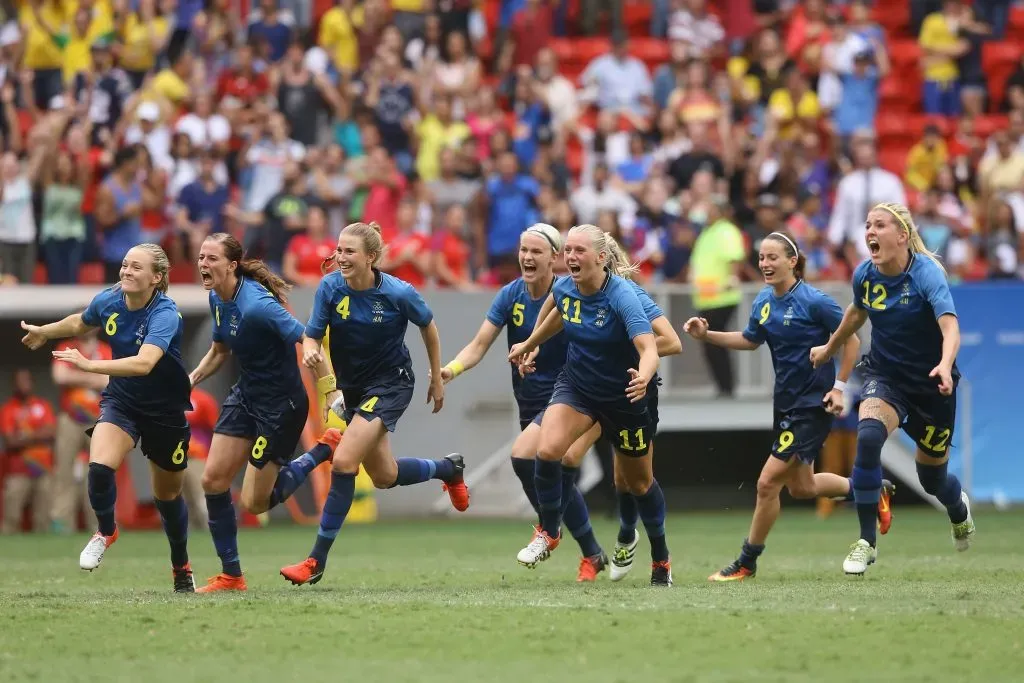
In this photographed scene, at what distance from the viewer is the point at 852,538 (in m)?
15.0

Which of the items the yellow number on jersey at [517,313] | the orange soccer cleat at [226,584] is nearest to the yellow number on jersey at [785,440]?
the yellow number on jersey at [517,313]

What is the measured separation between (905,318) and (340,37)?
13.0 m

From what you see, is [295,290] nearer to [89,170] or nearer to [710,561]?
[89,170]

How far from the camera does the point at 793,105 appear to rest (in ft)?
71.9

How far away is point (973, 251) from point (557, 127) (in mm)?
5347

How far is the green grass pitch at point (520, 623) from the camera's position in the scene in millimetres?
6801

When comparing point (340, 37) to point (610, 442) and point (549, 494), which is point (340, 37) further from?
point (549, 494)

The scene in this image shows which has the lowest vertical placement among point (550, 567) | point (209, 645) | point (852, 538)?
point (852, 538)

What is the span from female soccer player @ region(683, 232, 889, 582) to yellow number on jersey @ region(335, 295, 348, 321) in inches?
84.8

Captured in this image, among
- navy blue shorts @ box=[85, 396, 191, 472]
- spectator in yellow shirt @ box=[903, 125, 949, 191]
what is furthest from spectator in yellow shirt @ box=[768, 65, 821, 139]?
navy blue shorts @ box=[85, 396, 191, 472]

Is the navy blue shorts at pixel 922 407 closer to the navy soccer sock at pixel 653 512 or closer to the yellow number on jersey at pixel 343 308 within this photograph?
the navy soccer sock at pixel 653 512

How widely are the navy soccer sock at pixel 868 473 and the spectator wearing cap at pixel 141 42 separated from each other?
1302 centimetres

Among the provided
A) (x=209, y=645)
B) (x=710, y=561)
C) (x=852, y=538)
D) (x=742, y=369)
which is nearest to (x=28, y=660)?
(x=209, y=645)

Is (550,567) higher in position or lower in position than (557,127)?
lower
